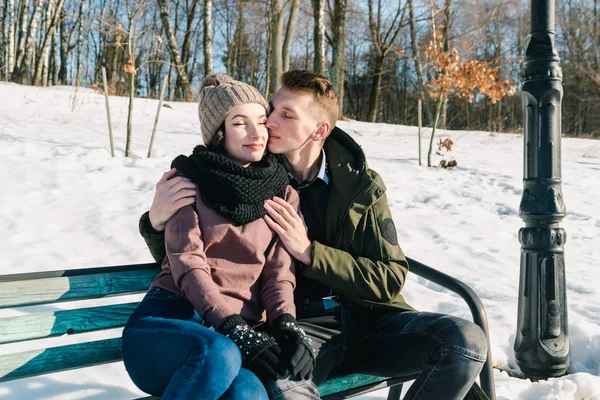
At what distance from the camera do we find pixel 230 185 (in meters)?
2.11

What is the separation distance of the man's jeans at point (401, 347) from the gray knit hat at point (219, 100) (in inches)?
32.9

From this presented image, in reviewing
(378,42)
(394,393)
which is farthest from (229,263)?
(378,42)

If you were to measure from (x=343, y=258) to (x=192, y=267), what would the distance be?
616 millimetres

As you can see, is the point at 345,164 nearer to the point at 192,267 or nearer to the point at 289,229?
the point at 289,229

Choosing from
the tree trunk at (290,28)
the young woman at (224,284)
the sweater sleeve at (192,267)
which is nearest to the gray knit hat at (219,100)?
the young woman at (224,284)

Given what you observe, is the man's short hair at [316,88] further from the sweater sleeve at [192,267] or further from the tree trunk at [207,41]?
the tree trunk at [207,41]

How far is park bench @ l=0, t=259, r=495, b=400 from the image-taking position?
2.01 meters

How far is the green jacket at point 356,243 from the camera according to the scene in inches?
89.4

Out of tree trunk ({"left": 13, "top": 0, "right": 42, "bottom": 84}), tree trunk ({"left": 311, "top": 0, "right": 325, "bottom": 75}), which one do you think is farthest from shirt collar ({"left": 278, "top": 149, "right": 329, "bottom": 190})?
tree trunk ({"left": 13, "top": 0, "right": 42, "bottom": 84})

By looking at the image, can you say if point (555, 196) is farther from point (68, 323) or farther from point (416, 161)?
point (416, 161)

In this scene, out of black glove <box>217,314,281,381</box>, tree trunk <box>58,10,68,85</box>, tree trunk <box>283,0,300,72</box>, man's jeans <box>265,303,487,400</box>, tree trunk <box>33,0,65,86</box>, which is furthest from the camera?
tree trunk <box>58,10,68,85</box>

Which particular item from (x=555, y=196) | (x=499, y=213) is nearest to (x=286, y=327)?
(x=555, y=196)

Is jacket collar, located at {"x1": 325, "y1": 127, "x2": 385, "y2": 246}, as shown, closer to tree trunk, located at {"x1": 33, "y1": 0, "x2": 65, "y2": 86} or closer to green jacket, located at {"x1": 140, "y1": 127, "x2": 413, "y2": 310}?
green jacket, located at {"x1": 140, "y1": 127, "x2": 413, "y2": 310}

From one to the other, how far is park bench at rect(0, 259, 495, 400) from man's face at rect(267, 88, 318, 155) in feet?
2.35
